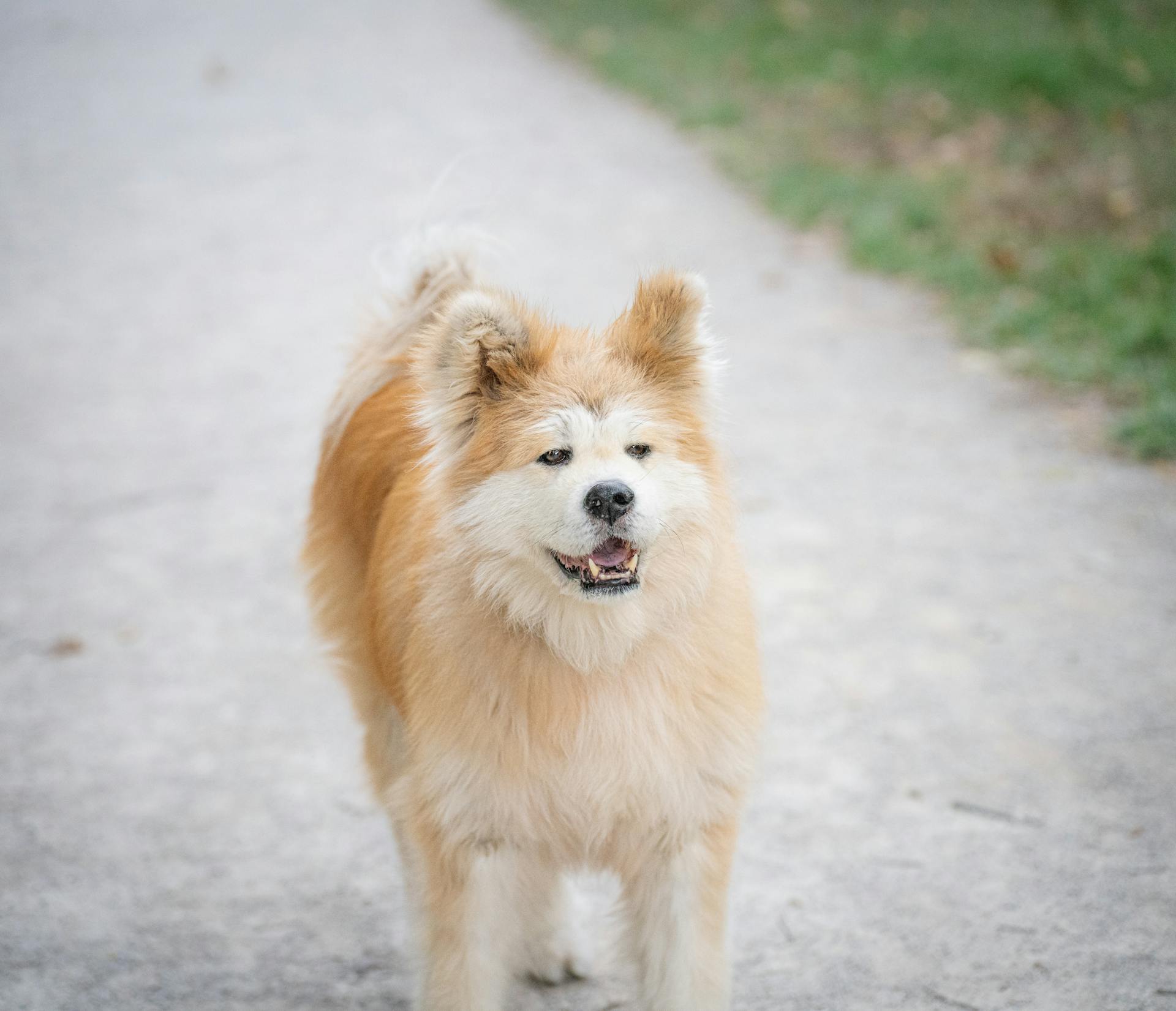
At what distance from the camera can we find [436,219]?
350 centimetres

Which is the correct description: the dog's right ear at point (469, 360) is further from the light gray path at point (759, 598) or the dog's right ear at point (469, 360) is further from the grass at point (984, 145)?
the grass at point (984, 145)

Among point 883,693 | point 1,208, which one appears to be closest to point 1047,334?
point 883,693

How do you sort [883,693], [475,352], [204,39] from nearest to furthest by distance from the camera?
[475,352] → [883,693] → [204,39]

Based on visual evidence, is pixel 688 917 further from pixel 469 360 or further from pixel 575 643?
→ pixel 469 360

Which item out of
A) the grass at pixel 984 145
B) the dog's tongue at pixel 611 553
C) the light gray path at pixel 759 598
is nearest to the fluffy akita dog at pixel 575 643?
the dog's tongue at pixel 611 553

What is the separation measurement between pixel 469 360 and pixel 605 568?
0.53m

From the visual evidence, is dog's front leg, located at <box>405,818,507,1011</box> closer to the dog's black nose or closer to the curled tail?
the dog's black nose

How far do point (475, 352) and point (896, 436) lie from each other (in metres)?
3.81

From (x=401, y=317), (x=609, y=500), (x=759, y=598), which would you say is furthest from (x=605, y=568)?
(x=759, y=598)

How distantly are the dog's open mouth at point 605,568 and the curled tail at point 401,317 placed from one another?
39.4 inches

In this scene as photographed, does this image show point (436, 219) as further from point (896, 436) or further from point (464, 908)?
point (896, 436)

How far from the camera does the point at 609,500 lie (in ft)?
7.77

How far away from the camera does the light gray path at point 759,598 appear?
3.24 m

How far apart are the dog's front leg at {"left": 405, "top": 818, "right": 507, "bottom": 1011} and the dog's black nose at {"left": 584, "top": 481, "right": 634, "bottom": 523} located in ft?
2.73
